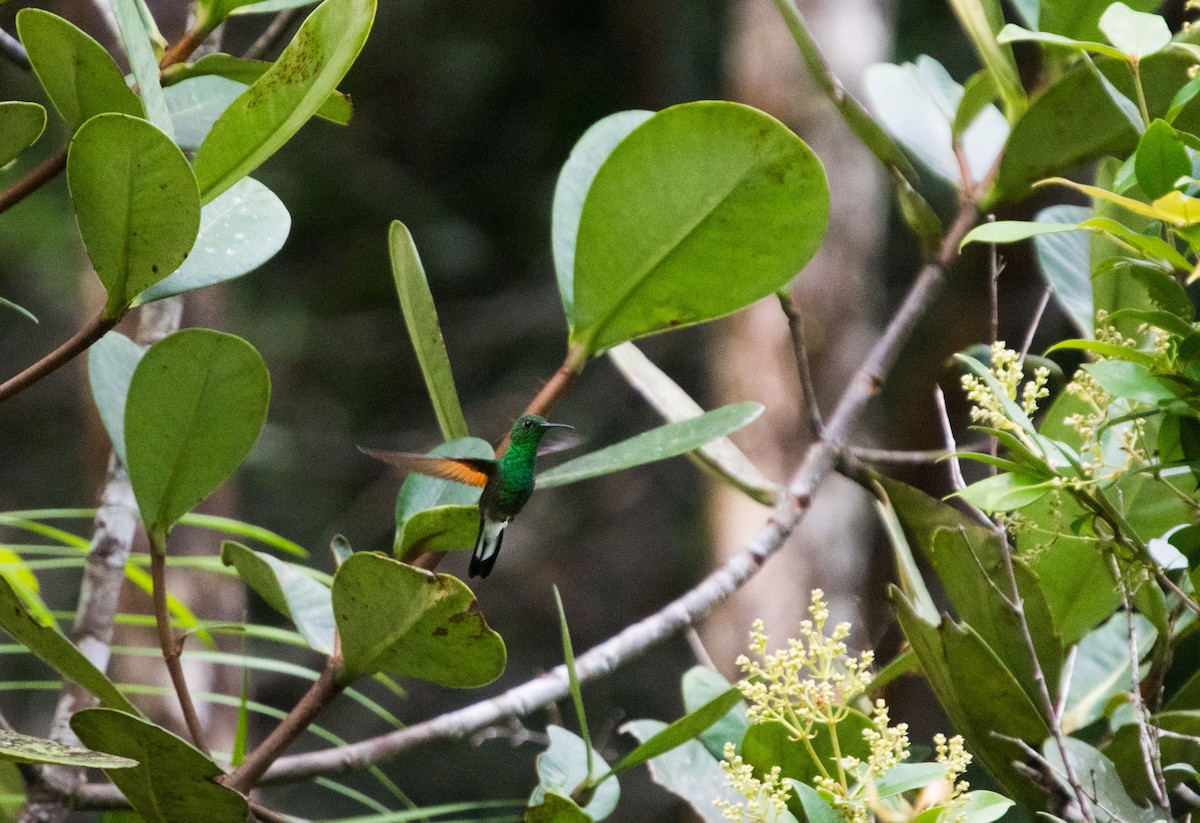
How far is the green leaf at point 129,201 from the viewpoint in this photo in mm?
546

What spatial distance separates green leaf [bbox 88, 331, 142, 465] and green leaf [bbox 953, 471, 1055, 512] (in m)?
0.48

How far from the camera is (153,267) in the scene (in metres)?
0.58

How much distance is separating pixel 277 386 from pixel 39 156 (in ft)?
4.61

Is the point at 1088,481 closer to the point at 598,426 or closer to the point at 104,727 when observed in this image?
the point at 104,727

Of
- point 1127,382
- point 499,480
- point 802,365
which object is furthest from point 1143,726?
point 499,480

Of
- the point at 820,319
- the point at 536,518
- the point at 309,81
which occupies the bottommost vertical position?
the point at 536,518

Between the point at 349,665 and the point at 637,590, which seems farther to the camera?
the point at 637,590

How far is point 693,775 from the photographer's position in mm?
789

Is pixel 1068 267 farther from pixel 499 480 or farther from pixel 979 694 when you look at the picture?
pixel 499 480

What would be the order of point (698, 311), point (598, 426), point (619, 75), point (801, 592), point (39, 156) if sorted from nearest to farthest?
1. point (698, 311)
2. point (801, 592)
3. point (39, 156)
4. point (598, 426)
5. point (619, 75)

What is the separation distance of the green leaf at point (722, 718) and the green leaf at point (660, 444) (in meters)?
Result: 0.17

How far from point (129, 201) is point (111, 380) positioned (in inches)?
7.9

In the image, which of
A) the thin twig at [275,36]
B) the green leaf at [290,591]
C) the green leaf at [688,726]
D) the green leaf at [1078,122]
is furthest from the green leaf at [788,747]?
the thin twig at [275,36]

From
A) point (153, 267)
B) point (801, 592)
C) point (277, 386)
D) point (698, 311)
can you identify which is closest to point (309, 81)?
point (153, 267)
